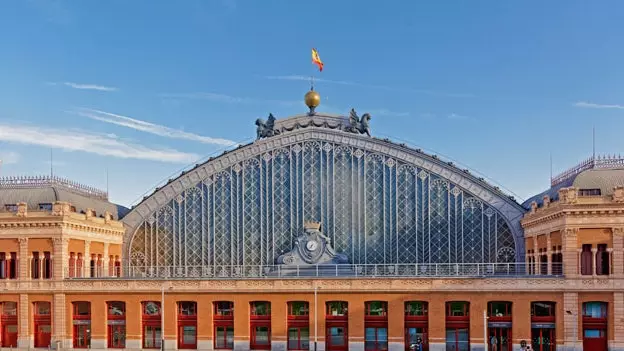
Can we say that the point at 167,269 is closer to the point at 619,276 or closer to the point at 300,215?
the point at 300,215

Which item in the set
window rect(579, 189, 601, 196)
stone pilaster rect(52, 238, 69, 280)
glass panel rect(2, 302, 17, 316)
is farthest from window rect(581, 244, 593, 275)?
glass panel rect(2, 302, 17, 316)

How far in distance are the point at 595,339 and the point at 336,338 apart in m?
24.0

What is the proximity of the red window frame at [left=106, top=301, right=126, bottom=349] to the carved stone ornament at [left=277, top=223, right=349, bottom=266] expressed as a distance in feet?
58.8

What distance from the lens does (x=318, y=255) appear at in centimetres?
7969

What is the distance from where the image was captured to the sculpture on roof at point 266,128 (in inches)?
3364

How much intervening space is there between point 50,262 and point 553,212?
50628 mm

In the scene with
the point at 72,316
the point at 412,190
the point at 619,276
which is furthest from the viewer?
the point at 412,190

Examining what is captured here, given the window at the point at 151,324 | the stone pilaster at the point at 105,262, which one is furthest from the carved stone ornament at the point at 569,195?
the stone pilaster at the point at 105,262

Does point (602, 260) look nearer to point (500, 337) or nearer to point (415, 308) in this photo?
point (500, 337)

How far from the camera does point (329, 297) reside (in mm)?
70938

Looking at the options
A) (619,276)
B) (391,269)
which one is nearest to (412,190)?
(391,269)

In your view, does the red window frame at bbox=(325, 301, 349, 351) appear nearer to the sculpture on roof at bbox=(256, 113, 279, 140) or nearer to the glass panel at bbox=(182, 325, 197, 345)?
the glass panel at bbox=(182, 325, 197, 345)

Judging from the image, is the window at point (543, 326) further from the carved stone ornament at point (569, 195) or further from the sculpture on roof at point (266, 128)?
the sculpture on roof at point (266, 128)

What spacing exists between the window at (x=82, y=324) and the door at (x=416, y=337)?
1276 inches
